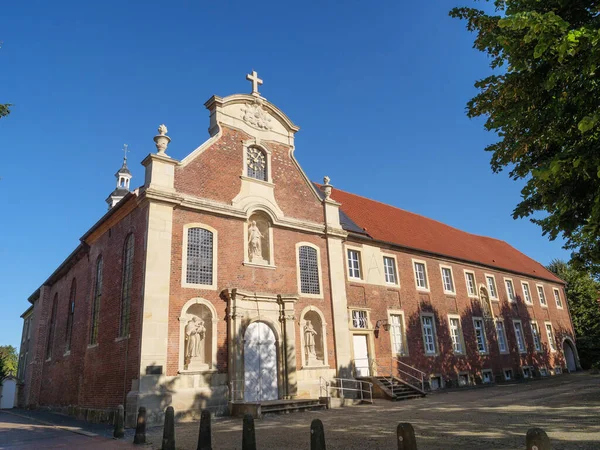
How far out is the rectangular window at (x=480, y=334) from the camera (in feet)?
83.3

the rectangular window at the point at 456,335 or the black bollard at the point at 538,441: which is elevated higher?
the rectangular window at the point at 456,335

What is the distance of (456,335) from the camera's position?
24.1 m

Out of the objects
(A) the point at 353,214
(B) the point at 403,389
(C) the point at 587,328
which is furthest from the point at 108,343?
(C) the point at 587,328

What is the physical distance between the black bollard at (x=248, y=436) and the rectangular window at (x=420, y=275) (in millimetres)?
17498

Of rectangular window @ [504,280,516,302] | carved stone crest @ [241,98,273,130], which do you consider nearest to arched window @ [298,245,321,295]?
carved stone crest @ [241,98,273,130]

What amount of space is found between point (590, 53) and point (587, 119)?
1132mm

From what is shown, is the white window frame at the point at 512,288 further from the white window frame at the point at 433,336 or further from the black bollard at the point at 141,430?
the black bollard at the point at 141,430

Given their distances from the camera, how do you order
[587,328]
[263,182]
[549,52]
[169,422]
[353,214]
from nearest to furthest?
[549,52], [169,422], [263,182], [353,214], [587,328]

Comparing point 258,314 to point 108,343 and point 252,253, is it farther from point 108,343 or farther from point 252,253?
point 108,343

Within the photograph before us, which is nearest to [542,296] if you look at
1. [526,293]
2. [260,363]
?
[526,293]

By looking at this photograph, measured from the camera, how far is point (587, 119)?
6035 mm

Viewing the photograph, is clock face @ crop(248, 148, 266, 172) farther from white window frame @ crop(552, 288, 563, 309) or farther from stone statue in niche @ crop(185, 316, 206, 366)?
white window frame @ crop(552, 288, 563, 309)

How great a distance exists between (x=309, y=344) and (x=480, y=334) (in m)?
13.5

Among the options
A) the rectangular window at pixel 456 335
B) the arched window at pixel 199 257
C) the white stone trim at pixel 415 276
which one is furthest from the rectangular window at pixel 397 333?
the arched window at pixel 199 257
